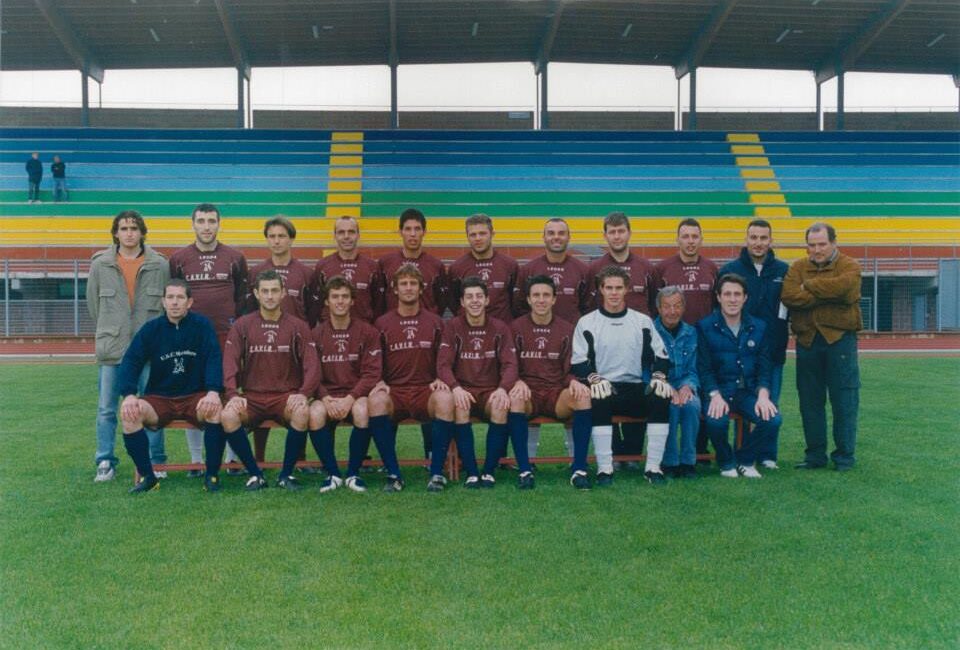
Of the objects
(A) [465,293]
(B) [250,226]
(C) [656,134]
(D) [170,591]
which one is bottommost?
(D) [170,591]

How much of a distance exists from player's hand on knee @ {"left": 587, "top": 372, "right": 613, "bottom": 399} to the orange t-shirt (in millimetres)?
3328

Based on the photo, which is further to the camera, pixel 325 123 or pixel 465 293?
pixel 325 123

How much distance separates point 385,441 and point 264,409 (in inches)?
33.6

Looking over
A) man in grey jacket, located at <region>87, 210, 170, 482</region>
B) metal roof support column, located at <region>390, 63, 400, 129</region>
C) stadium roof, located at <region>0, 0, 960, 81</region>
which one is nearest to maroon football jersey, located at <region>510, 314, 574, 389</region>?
man in grey jacket, located at <region>87, 210, 170, 482</region>

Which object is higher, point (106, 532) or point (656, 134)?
point (656, 134)

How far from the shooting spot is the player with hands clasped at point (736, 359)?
5703 mm

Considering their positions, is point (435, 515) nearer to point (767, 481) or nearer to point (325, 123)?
point (767, 481)

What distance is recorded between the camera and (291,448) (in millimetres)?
5348

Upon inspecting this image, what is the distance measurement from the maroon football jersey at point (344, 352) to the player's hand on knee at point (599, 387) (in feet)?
4.79

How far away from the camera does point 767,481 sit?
5406 mm

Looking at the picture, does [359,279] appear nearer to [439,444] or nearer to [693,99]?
[439,444]

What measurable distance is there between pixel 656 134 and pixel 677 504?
20642 millimetres

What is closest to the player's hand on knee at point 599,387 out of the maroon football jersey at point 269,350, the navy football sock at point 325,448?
the navy football sock at point 325,448

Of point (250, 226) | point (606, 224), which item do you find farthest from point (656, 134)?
point (606, 224)
